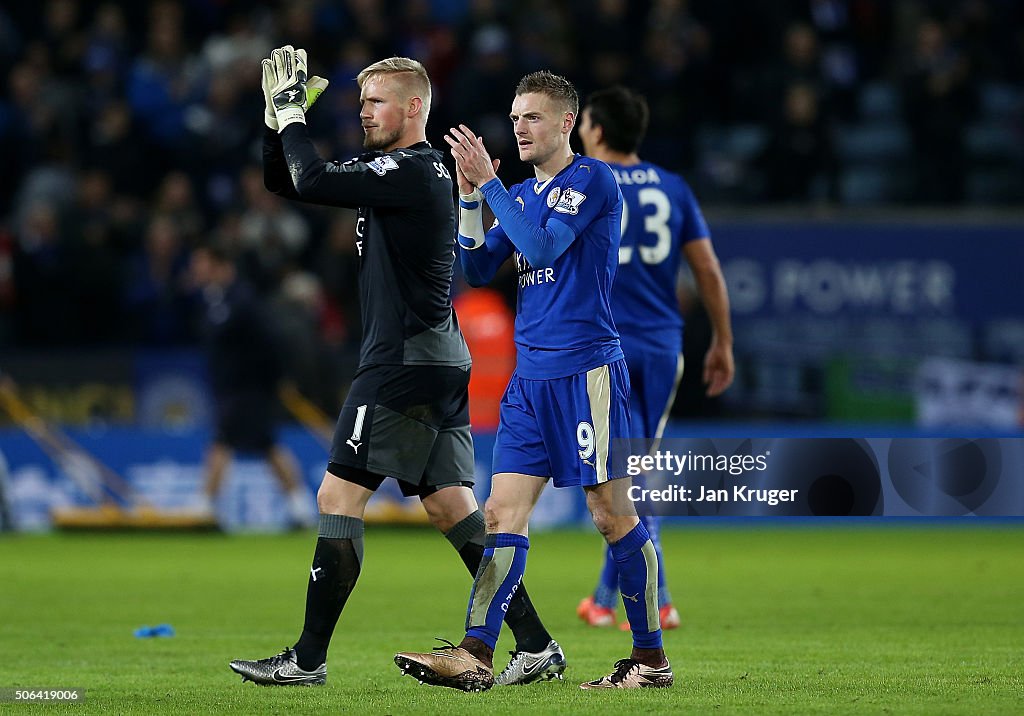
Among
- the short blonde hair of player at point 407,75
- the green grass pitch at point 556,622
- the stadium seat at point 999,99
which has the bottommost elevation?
the green grass pitch at point 556,622

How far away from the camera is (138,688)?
21.7ft

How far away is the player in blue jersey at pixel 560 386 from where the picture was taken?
21.0ft

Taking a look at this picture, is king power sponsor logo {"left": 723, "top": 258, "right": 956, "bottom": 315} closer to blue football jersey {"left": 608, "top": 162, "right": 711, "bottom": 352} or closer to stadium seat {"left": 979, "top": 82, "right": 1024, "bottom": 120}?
stadium seat {"left": 979, "top": 82, "right": 1024, "bottom": 120}

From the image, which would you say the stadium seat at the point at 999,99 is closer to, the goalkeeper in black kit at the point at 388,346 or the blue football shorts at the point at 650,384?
the blue football shorts at the point at 650,384

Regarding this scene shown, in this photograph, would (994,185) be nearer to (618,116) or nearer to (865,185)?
(865,185)

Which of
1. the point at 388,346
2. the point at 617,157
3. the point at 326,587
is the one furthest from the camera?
the point at 617,157

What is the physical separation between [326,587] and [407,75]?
2.06 metres

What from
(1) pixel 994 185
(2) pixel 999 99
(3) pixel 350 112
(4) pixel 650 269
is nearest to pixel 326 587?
(4) pixel 650 269

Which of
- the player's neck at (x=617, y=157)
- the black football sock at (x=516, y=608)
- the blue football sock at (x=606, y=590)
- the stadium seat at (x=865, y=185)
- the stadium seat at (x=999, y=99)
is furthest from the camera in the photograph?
the stadium seat at (x=999, y=99)

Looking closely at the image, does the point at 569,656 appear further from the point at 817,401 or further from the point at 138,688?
the point at 817,401

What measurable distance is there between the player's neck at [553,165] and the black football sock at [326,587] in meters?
1.56

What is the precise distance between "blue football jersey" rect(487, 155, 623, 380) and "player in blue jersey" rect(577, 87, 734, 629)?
6.81ft

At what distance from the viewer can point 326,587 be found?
21.5ft

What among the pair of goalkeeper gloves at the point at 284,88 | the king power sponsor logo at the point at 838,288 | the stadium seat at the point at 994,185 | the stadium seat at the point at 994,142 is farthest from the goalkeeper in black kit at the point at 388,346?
the stadium seat at the point at 994,142
